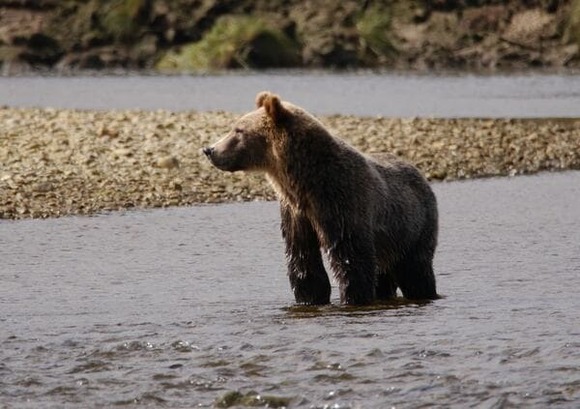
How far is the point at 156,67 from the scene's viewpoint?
178 feet

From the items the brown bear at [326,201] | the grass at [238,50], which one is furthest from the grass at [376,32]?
the brown bear at [326,201]

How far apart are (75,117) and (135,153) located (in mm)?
4969

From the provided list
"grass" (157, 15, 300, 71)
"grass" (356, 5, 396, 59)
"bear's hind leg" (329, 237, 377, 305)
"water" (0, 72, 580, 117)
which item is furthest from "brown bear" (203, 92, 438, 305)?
"grass" (356, 5, 396, 59)

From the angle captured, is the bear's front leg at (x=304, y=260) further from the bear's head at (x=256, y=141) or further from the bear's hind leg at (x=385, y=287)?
the bear's hind leg at (x=385, y=287)

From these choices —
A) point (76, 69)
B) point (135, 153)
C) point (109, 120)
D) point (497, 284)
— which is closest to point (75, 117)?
point (109, 120)

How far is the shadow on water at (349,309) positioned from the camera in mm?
9820

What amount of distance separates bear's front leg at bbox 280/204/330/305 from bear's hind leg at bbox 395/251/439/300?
2.01ft

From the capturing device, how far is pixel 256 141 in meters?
9.93

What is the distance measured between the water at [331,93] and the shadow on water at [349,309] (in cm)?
1710

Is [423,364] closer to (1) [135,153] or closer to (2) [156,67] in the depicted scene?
(1) [135,153]

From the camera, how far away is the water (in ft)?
98.7

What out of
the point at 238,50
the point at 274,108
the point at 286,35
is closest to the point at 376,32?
the point at 286,35

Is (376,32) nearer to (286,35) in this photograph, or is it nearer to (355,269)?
(286,35)

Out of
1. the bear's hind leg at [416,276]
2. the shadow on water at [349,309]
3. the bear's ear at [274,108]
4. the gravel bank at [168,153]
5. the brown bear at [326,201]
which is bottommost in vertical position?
the gravel bank at [168,153]
